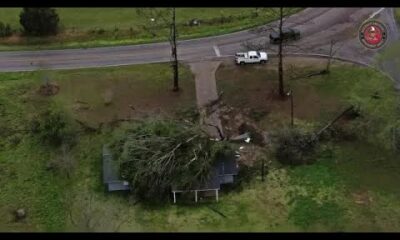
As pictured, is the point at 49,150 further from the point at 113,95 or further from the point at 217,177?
the point at 217,177

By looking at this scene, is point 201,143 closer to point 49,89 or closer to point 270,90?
point 270,90

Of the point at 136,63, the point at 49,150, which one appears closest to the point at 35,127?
the point at 49,150

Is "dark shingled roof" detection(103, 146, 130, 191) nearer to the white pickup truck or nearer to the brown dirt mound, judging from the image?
the brown dirt mound

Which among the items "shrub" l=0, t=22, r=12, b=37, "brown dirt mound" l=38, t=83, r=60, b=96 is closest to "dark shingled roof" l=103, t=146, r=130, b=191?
"brown dirt mound" l=38, t=83, r=60, b=96

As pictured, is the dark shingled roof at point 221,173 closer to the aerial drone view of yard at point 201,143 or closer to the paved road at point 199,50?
the aerial drone view of yard at point 201,143

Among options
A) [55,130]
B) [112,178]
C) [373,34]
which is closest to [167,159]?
[112,178]

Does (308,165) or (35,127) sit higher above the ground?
(35,127)
